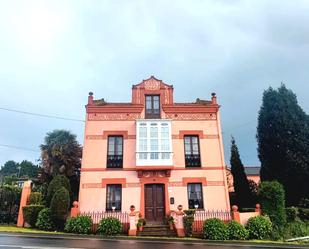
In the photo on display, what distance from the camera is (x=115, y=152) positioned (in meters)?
20.1

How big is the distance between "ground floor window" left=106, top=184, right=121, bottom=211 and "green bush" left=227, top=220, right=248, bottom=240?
7.05 metres

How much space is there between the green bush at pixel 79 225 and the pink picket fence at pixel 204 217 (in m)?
6.12

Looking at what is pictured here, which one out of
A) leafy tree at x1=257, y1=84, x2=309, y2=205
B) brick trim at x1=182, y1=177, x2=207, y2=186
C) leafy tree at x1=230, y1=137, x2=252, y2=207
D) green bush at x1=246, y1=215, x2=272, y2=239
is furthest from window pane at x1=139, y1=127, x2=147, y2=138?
leafy tree at x1=257, y1=84, x2=309, y2=205

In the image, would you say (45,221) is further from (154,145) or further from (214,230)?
(214,230)

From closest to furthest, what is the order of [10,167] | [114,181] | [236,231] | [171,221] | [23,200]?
[236,231]
[171,221]
[114,181]
[23,200]
[10,167]

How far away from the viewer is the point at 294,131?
71.4ft

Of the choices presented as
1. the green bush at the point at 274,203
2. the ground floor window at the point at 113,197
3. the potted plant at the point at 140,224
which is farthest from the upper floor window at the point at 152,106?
the green bush at the point at 274,203

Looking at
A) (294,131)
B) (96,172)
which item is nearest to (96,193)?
(96,172)

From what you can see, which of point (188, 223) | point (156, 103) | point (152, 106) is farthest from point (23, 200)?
point (156, 103)

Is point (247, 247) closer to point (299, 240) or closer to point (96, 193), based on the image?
point (299, 240)

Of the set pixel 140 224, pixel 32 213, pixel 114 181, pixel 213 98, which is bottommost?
pixel 140 224

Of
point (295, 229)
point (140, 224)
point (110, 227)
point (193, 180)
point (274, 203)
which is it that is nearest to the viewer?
point (110, 227)

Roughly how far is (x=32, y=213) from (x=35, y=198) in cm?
160

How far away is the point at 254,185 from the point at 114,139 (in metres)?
12.2
